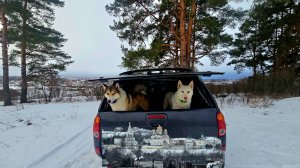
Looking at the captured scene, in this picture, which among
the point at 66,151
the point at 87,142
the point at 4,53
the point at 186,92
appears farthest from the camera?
the point at 4,53

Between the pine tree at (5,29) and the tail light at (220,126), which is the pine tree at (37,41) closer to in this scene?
the pine tree at (5,29)

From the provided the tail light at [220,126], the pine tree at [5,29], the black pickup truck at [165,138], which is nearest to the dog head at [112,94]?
the black pickup truck at [165,138]

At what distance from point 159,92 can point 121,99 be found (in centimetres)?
159

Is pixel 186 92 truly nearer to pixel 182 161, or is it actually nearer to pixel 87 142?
pixel 182 161

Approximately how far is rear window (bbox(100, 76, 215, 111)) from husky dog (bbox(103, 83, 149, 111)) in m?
0.02

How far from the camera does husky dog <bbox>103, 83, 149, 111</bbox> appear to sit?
4.20 meters

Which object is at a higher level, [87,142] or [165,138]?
[165,138]

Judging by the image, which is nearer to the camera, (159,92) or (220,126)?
(220,126)

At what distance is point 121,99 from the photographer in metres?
4.29

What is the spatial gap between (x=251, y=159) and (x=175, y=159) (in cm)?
263

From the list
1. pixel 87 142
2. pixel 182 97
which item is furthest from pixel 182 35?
pixel 182 97

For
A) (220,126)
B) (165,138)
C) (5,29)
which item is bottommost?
(165,138)

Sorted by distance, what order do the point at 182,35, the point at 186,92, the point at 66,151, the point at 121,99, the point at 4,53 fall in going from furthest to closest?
the point at 4,53 < the point at 182,35 < the point at 66,151 < the point at 121,99 < the point at 186,92

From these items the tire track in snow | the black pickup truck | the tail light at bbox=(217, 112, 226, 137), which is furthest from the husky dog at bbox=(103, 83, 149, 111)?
the tire track in snow
